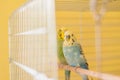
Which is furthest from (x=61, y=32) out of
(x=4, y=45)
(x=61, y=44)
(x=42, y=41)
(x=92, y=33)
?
(x=4, y=45)

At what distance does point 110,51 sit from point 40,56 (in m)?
1.06

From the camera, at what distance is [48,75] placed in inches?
22.5

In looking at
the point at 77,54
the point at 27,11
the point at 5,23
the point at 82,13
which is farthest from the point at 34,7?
the point at 5,23

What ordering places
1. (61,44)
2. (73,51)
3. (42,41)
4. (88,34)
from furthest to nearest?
(88,34)
(61,44)
(73,51)
(42,41)

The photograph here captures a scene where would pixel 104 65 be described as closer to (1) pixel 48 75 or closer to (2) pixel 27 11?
(2) pixel 27 11

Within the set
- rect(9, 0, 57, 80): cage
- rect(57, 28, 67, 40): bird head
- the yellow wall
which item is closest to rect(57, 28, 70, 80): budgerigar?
rect(57, 28, 67, 40): bird head

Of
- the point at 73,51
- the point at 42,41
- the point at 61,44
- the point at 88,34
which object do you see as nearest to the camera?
the point at 42,41

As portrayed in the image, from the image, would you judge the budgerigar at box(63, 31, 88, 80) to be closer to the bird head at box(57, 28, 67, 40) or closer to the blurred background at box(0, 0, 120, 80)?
the bird head at box(57, 28, 67, 40)

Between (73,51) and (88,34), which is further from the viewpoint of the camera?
(88,34)

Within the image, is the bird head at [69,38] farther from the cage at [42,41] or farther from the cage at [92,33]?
the cage at [92,33]

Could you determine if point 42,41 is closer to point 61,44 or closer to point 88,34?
point 61,44

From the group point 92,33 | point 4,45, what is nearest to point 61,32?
point 92,33

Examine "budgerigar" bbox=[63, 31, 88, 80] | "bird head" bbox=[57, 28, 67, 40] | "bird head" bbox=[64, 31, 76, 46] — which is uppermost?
"bird head" bbox=[57, 28, 67, 40]

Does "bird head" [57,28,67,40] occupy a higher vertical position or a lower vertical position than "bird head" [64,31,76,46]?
higher
